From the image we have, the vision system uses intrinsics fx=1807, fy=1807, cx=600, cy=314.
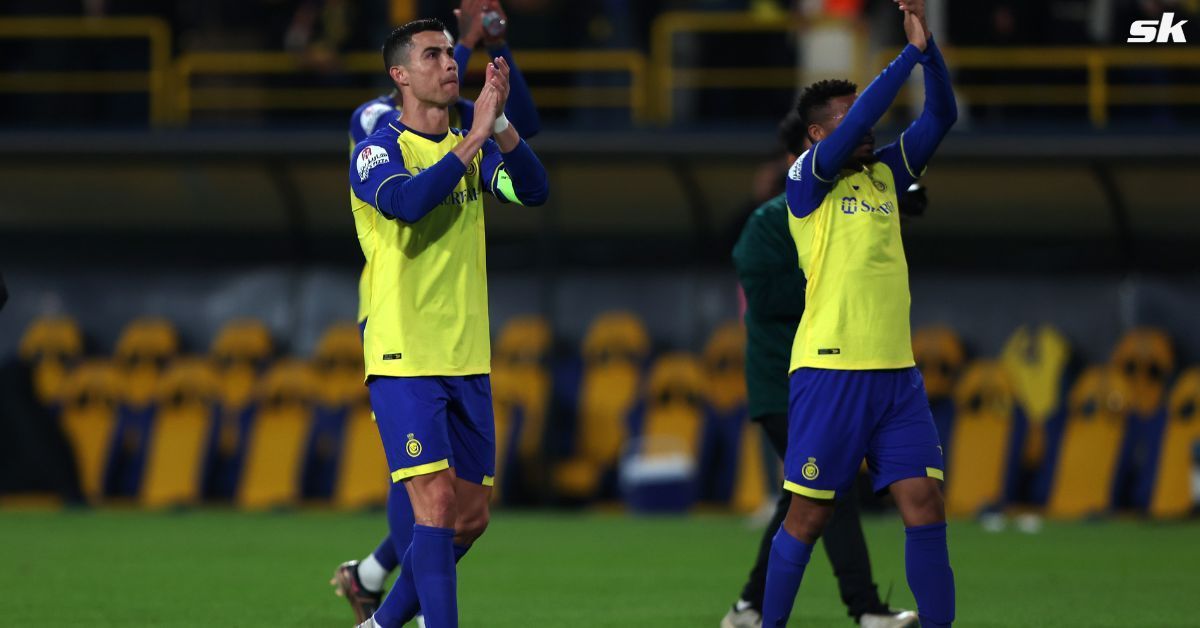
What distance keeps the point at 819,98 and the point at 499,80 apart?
1.41m

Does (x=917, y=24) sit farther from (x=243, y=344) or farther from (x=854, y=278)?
(x=243, y=344)

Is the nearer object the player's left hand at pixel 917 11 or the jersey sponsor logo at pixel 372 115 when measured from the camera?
the player's left hand at pixel 917 11

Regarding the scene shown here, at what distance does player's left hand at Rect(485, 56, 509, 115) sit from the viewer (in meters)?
6.42

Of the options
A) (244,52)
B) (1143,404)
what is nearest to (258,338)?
(244,52)

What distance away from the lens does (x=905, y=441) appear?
22.3ft

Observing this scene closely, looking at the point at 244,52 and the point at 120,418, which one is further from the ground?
the point at 244,52

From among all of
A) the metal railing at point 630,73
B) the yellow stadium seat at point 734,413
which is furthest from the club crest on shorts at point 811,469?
the metal railing at point 630,73

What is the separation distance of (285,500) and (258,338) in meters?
1.64

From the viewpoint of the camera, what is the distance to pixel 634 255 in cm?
1759

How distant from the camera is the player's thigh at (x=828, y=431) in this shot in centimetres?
682

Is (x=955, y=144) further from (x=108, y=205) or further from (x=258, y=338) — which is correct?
(x=108, y=205)

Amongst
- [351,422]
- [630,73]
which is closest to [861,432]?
[351,422]

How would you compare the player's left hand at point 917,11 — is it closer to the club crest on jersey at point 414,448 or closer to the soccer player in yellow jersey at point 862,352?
the soccer player in yellow jersey at point 862,352

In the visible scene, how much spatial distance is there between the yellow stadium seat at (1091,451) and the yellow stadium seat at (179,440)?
25.5 feet
